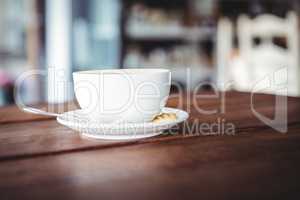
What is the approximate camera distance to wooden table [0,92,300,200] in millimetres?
344

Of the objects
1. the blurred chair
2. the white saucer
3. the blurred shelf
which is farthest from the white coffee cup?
the blurred shelf

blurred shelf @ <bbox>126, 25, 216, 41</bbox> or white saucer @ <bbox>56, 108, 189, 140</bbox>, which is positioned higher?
blurred shelf @ <bbox>126, 25, 216, 41</bbox>

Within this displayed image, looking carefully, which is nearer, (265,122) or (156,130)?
(156,130)

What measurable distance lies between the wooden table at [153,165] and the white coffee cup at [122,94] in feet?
0.15

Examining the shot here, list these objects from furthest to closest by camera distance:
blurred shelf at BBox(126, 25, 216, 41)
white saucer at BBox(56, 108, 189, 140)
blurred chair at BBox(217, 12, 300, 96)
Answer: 1. blurred shelf at BBox(126, 25, 216, 41)
2. blurred chair at BBox(217, 12, 300, 96)
3. white saucer at BBox(56, 108, 189, 140)

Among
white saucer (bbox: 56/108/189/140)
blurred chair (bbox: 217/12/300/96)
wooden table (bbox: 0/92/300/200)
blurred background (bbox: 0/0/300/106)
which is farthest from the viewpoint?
blurred background (bbox: 0/0/300/106)

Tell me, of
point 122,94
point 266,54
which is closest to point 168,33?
point 266,54

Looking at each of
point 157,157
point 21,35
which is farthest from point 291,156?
point 21,35

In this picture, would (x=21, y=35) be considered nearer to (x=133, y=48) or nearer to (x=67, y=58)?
(x=67, y=58)

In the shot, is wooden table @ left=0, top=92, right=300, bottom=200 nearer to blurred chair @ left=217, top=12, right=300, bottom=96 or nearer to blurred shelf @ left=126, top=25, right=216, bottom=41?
blurred chair @ left=217, top=12, right=300, bottom=96

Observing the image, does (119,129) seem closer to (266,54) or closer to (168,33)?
(266,54)

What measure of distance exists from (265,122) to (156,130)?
0.81 ft

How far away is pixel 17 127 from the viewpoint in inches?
26.2

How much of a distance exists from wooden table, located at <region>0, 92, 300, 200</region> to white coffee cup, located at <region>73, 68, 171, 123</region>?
1.8 inches
